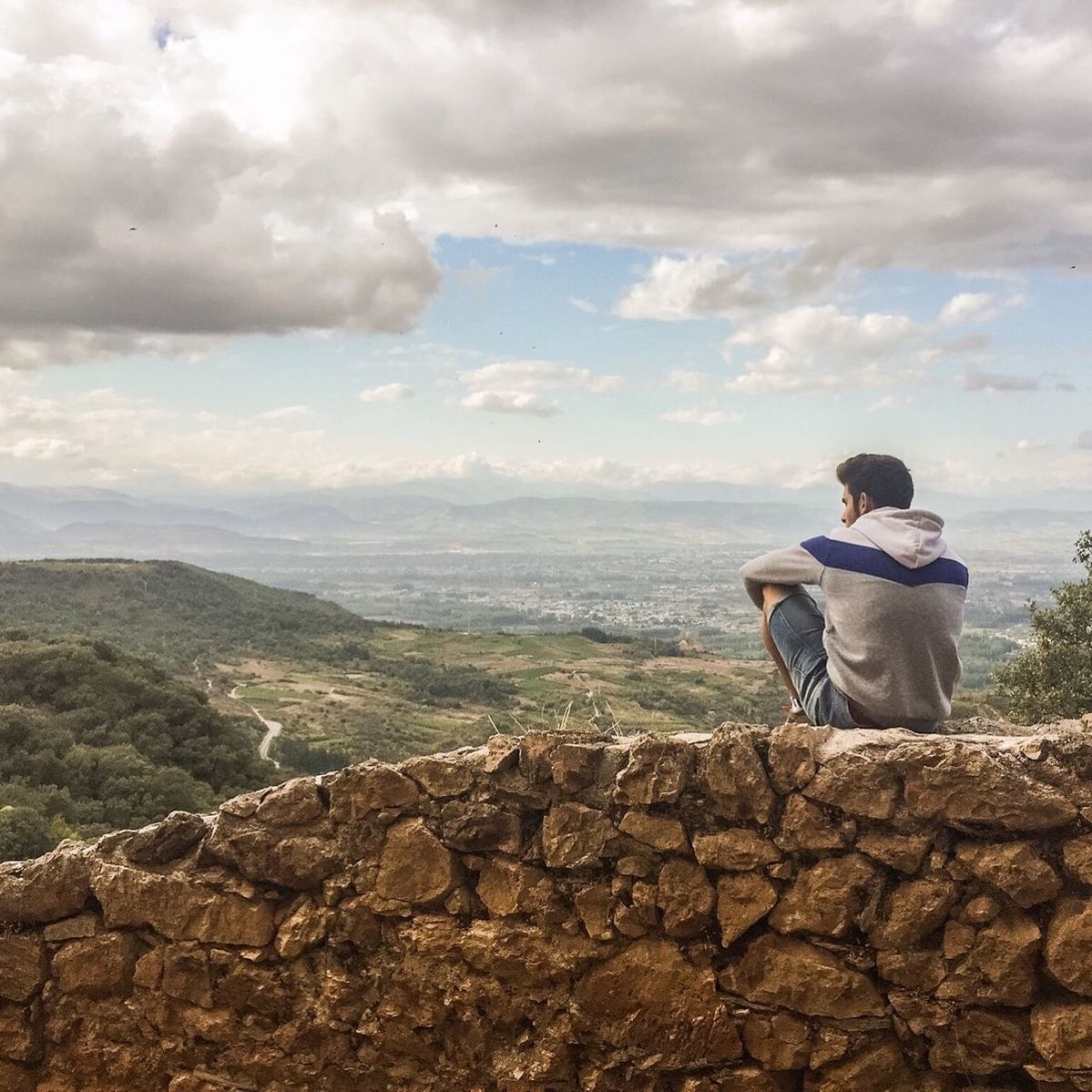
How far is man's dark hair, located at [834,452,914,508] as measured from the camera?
4602 mm

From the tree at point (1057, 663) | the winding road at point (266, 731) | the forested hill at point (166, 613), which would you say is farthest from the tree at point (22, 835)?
the forested hill at point (166, 613)

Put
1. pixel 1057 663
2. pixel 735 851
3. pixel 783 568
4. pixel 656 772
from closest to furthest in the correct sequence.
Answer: pixel 735 851 → pixel 656 772 → pixel 783 568 → pixel 1057 663

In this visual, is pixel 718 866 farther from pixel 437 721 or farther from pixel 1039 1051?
pixel 437 721

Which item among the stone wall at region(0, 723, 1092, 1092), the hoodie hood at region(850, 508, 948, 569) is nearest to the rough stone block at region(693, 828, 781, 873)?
the stone wall at region(0, 723, 1092, 1092)

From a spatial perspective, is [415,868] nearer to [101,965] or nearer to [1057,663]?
[101,965]

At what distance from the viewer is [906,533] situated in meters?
4.36

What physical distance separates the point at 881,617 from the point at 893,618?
5cm

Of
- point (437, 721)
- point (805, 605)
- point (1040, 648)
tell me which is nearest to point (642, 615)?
point (437, 721)

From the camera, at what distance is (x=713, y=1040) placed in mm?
4059

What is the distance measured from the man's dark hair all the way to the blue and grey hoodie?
25 cm

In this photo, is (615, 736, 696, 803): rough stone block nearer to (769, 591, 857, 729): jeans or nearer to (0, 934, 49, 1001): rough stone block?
(769, 591, 857, 729): jeans

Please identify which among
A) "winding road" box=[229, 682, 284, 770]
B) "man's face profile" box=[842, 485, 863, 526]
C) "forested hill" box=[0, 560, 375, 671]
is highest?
"man's face profile" box=[842, 485, 863, 526]

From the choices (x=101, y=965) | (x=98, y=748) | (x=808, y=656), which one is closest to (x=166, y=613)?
(x=98, y=748)

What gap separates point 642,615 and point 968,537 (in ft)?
234
